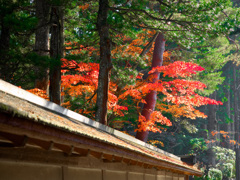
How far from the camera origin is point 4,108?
253cm

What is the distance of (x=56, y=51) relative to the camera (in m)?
12.6

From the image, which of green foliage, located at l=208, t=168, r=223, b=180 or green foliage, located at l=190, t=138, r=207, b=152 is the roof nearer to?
green foliage, located at l=208, t=168, r=223, b=180

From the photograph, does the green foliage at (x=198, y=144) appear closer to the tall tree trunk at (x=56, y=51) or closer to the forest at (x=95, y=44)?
the forest at (x=95, y=44)

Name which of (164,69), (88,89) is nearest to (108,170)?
(88,89)

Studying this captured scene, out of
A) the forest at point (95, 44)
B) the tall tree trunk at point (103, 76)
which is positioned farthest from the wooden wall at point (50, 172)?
the forest at point (95, 44)

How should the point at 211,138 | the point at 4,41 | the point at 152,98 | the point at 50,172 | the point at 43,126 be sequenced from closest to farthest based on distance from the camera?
the point at 43,126, the point at 50,172, the point at 4,41, the point at 152,98, the point at 211,138

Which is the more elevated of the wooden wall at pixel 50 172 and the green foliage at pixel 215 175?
the wooden wall at pixel 50 172

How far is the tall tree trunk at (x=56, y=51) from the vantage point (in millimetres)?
12258

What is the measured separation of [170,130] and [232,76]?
1426 cm

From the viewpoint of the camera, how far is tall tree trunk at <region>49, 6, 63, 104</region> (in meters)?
12.3

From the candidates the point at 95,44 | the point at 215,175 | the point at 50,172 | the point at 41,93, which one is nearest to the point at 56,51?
the point at 41,93

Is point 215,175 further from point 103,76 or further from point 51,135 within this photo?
point 51,135

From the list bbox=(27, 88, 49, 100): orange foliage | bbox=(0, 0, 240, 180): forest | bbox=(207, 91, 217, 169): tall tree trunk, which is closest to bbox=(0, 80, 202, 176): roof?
bbox=(0, 0, 240, 180): forest

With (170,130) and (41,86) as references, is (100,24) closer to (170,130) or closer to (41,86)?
(41,86)
